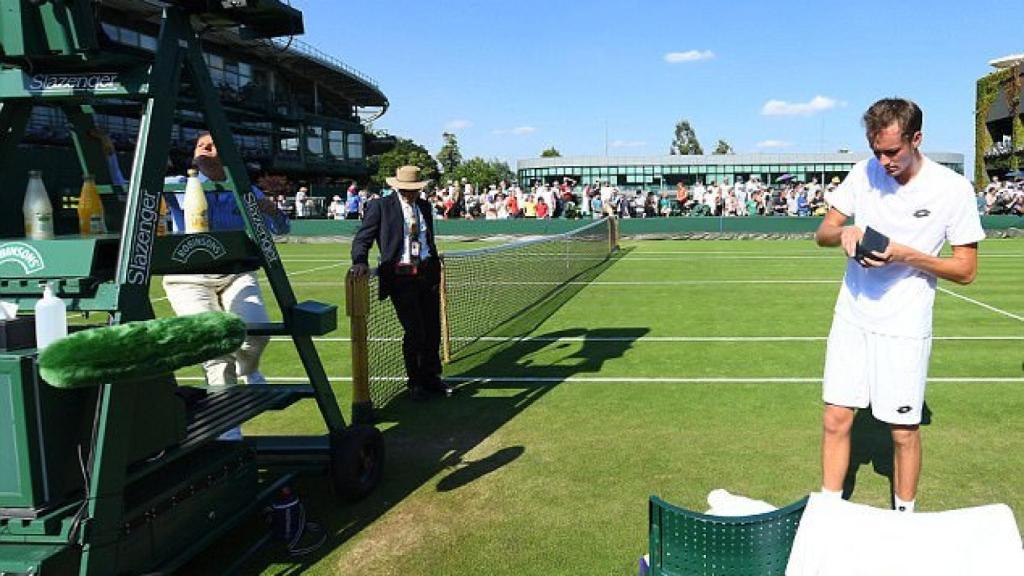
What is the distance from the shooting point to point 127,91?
3.26m

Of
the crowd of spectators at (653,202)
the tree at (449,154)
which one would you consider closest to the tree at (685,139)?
the tree at (449,154)

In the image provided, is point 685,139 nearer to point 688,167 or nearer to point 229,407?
point 688,167

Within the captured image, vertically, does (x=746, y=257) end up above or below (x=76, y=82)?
below

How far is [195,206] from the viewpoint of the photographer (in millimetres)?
4629

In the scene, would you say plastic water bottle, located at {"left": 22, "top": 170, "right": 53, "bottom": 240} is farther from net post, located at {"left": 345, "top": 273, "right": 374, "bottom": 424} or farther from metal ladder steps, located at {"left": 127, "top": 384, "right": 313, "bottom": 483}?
net post, located at {"left": 345, "top": 273, "right": 374, "bottom": 424}

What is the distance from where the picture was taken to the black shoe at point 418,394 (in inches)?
273

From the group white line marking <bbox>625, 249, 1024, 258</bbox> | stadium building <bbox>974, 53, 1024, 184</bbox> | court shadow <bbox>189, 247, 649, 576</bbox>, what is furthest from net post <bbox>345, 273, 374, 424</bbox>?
stadium building <bbox>974, 53, 1024, 184</bbox>

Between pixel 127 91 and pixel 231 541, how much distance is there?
7.65 ft

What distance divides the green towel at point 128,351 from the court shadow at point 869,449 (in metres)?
3.62

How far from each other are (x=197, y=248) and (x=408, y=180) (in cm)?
313

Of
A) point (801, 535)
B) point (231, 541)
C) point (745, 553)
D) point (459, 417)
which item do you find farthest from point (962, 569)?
point (459, 417)

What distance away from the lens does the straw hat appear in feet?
21.7

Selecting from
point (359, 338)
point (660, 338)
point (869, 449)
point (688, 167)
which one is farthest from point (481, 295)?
point (688, 167)

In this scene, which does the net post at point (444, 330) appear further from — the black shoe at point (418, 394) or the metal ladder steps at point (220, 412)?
the metal ladder steps at point (220, 412)
